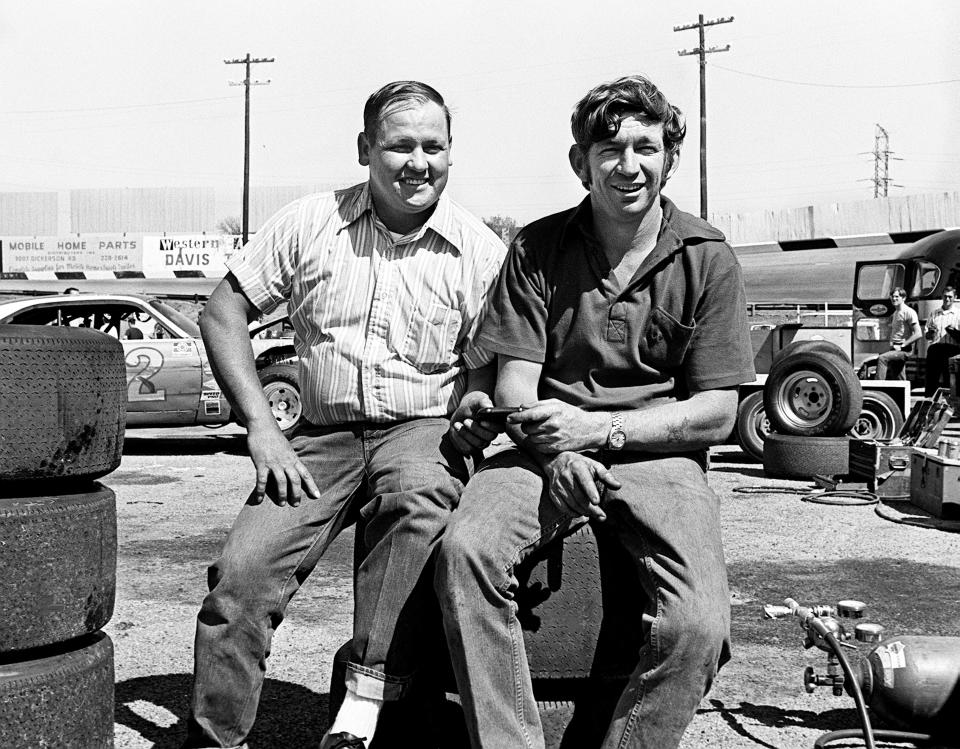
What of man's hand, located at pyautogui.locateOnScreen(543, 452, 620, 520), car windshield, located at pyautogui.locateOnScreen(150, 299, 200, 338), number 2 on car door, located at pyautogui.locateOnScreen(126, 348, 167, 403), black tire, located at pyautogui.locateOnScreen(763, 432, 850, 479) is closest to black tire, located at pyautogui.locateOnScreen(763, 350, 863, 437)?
black tire, located at pyautogui.locateOnScreen(763, 432, 850, 479)

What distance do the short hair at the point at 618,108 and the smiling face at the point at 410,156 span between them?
0.43m

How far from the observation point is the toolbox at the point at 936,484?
754 cm

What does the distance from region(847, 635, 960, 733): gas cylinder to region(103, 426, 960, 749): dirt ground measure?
0.47 meters

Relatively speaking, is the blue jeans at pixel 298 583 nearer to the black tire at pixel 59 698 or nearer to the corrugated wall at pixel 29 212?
the black tire at pixel 59 698

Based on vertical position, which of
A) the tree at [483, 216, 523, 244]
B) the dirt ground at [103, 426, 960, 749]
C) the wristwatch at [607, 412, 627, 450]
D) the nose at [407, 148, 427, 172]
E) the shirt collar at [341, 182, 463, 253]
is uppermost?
the tree at [483, 216, 523, 244]

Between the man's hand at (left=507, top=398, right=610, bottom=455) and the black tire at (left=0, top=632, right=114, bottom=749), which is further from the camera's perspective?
the man's hand at (left=507, top=398, right=610, bottom=455)

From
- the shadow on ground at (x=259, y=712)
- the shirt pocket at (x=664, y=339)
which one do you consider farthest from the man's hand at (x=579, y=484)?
the shadow on ground at (x=259, y=712)

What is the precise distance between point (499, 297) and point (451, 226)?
0.31 m

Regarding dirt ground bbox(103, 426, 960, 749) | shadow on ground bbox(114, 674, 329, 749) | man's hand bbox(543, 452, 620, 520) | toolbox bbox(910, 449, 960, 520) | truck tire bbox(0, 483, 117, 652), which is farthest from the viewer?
toolbox bbox(910, 449, 960, 520)

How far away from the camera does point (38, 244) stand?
1837 inches

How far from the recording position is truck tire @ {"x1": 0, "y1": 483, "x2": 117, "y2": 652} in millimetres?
2596

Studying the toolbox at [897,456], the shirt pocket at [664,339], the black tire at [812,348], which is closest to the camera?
the shirt pocket at [664,339]

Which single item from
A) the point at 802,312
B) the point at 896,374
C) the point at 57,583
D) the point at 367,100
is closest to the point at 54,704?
the point at 57,583

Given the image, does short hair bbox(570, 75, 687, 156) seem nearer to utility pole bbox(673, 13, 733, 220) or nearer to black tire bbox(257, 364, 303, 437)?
black tire bbox(257, 364, 303, 437)
